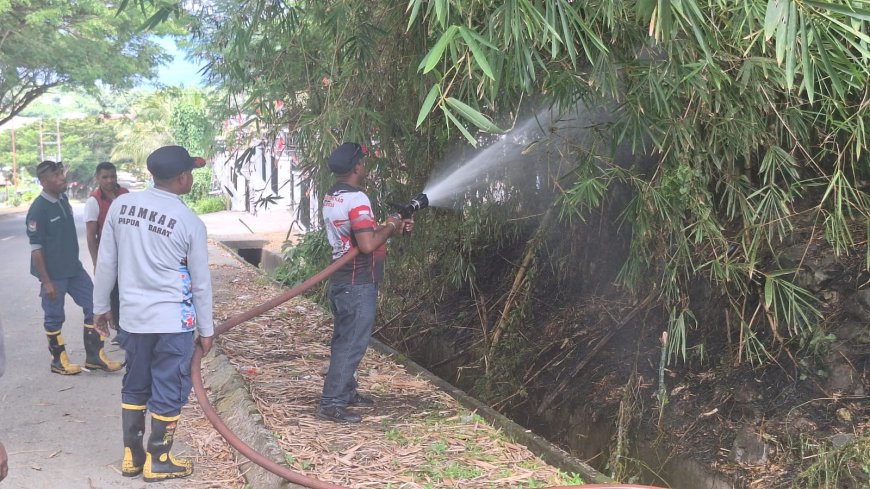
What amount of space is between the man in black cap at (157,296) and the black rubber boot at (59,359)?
2.32 meters

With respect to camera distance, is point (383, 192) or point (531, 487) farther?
point (383, 192)

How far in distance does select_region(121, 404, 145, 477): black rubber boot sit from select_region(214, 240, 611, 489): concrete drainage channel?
0.54 m

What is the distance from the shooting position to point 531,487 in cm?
376

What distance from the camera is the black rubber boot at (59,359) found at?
6.09 metres

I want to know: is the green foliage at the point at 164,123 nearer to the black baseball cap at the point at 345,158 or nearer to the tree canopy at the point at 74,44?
the tree canopy at the point at 74,44

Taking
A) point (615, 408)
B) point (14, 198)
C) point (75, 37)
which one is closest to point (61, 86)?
point (75, 37)

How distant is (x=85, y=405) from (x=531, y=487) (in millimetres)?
3291

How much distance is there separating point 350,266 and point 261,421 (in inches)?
41.6

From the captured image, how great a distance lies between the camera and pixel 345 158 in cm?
447

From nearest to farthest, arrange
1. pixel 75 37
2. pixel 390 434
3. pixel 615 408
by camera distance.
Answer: pixel 390 434, pixel 615 408, pixel 75 37

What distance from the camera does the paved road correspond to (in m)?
4.14

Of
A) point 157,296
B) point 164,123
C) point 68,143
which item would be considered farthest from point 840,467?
point 68,143

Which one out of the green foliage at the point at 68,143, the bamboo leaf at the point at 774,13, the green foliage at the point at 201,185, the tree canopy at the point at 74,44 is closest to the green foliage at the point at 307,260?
the bamboo leaf at the point at 774,13

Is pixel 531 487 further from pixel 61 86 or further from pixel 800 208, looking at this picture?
pixel 61 86
